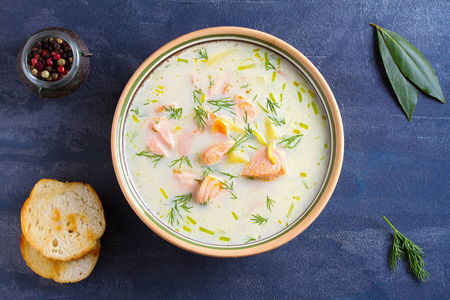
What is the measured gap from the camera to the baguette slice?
242 cm

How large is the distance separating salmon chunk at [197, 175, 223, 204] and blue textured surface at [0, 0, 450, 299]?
0.56 meters

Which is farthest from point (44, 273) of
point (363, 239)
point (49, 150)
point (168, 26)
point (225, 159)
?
point (363, 239)

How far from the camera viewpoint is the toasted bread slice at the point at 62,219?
2391 millimetres

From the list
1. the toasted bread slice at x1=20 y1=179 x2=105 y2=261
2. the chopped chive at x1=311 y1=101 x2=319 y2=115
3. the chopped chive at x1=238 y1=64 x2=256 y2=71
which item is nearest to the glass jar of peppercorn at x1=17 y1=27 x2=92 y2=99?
the toasted bread slice at x1=20 y1=179 x2=105 y2=261

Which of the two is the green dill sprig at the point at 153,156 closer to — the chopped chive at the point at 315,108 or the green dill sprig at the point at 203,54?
the green dill sprig at the point at 203,54

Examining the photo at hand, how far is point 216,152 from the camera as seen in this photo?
84.2 inches

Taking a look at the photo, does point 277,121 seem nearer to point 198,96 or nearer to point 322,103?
point 322,103

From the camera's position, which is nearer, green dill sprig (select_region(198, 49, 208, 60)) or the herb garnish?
green dill sprig (select_region(198, 49, 208, 60))

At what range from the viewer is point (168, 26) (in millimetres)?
2525

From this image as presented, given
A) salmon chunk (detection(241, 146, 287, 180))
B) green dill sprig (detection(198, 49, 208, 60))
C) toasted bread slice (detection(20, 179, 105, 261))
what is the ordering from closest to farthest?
salmon chunk (detection(241, 146, 287, 180))
green dill sprig (detection(198, 49, 208, 60))
toasted bread slice (detection(20, 179, 105, 261))

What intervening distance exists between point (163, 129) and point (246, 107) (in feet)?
1.60

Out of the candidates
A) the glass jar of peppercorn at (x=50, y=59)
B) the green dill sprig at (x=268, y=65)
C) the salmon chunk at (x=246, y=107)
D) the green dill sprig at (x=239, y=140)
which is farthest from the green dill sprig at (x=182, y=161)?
the glass jar of peppercorn at (x=50, y=59)

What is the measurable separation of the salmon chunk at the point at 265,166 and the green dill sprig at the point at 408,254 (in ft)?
3.07

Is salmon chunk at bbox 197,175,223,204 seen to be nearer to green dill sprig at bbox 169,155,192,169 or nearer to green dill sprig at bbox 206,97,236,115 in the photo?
green dill sprig at bbox 169,155,192,169
